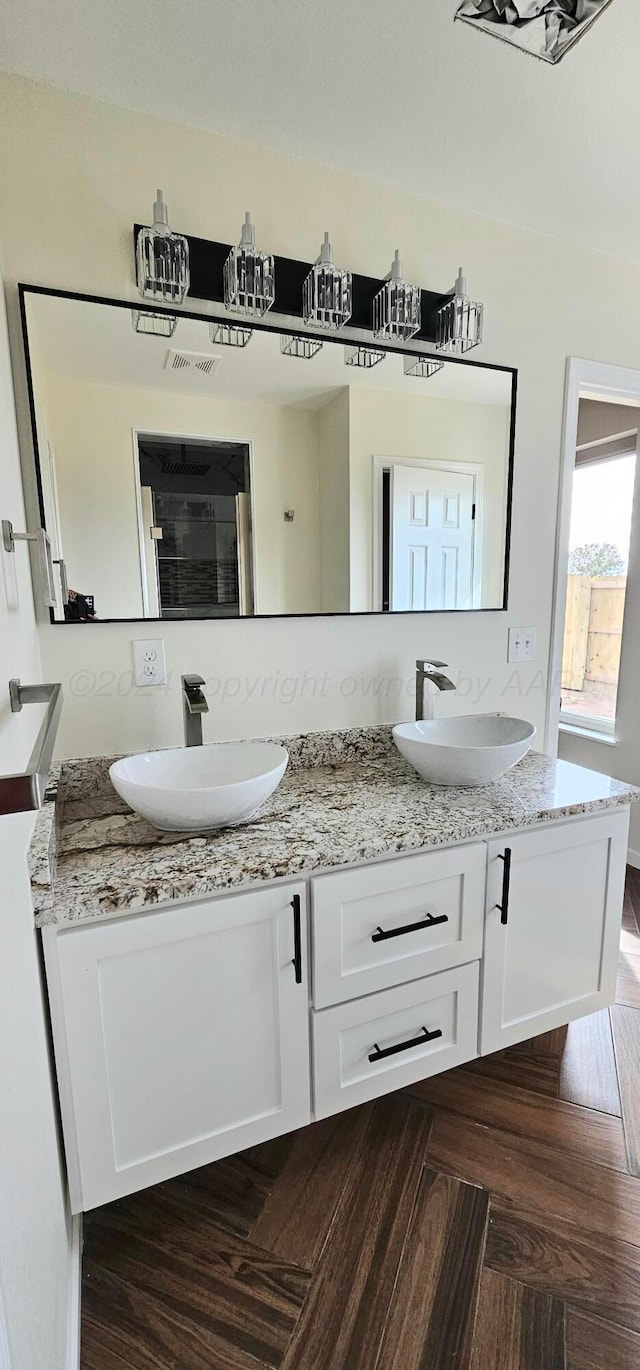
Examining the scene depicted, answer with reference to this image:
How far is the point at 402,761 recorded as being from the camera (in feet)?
5.77

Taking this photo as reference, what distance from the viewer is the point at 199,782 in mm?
1459

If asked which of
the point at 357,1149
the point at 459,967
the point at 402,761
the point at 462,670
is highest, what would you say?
the point at 462,670

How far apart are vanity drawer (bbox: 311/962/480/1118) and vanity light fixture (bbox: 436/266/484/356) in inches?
66.6

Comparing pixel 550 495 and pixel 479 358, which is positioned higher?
pixel 479 358

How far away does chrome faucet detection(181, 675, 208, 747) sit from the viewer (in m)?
1.44

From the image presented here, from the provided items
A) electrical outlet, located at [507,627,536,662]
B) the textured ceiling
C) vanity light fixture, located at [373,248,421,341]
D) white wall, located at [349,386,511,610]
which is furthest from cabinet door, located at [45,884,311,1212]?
the textured ceiling

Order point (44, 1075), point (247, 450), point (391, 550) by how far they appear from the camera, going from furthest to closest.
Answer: point (391, 550) → point (247, 450) → point (44, 1075)

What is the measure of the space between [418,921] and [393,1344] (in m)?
0.70

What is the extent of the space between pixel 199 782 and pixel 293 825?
32 cm

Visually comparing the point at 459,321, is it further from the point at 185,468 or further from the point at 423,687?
the point at 423,687

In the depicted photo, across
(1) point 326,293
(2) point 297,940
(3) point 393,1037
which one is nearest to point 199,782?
(2) point 297,940

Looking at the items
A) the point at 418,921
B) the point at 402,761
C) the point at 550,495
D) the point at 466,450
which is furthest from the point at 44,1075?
the point at 550,495

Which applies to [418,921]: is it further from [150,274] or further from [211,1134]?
[150,274]

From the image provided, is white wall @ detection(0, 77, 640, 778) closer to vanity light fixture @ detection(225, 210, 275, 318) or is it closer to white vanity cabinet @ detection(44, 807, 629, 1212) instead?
vanity light fixture @ detection(225, 210, 275, 318)
